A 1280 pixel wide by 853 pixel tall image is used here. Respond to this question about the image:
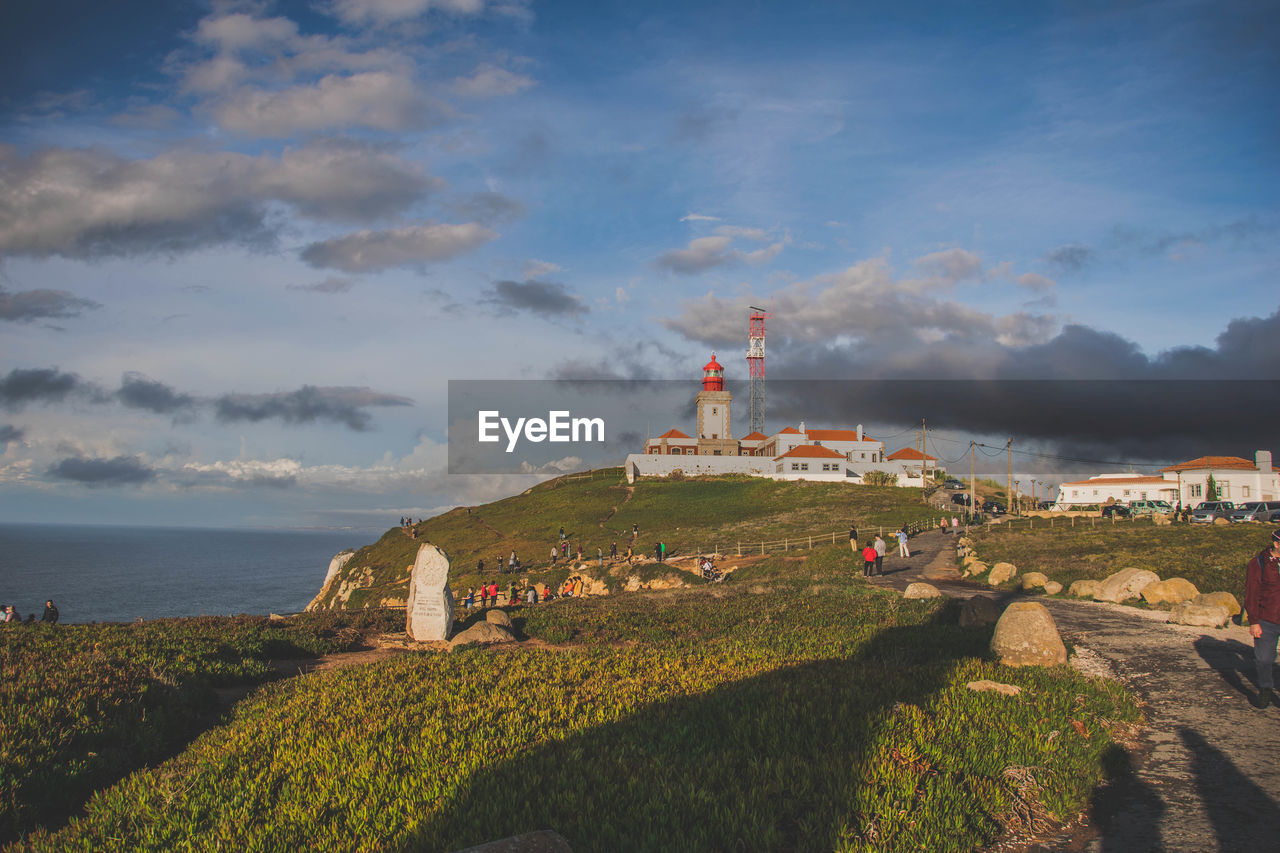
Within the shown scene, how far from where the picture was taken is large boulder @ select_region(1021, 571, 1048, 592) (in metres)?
24.7

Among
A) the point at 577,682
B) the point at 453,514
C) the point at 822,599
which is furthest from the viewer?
the point at 453,514

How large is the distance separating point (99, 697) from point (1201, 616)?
2069 cm

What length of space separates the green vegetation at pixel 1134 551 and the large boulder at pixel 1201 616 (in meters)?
5.06

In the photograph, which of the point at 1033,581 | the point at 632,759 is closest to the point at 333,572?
the point at 1033,581

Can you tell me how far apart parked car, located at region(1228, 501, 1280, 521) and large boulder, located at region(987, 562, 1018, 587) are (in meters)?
29.0

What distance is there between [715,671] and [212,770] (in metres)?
6.52

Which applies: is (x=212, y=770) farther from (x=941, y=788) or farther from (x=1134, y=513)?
(x=1134, y=513)

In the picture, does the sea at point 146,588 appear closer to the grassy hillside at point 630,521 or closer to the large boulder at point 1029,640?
the grassy hillside at point 630,521

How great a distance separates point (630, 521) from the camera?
2872 inches

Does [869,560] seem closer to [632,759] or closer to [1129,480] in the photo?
[632,759]

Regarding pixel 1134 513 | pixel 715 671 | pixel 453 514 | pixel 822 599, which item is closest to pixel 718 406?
pixel 453 514

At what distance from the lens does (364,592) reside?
62.5 meters

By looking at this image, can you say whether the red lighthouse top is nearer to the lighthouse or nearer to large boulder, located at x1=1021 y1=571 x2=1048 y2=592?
the lighthouse

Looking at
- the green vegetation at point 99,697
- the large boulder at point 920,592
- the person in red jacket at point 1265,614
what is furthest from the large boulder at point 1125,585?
the green vegetation at point 99,697
